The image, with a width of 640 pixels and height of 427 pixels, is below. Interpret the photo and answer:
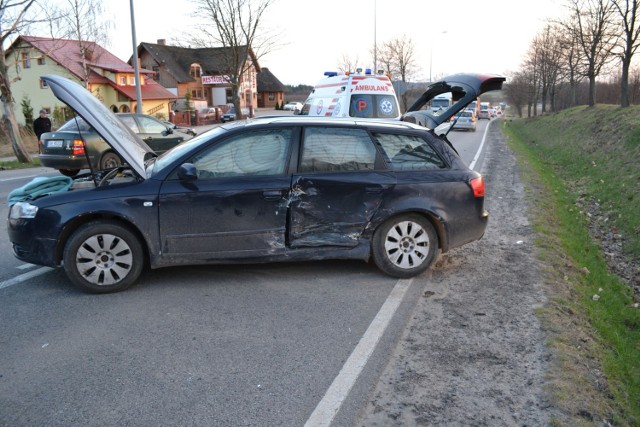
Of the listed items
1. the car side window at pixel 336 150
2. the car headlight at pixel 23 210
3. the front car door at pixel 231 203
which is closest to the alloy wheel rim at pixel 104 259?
the front car door at pixel 231 203

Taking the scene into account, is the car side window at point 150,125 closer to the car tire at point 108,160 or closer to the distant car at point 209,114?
the car tire at point 108,160

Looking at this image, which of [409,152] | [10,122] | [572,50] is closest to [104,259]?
[409,152]

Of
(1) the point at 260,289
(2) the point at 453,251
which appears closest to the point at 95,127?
(1) the point at 260,289

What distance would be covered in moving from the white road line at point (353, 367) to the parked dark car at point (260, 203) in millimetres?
800

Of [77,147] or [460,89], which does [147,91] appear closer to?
[77,147]

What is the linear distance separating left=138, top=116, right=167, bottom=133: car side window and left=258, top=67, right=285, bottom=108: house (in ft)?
218

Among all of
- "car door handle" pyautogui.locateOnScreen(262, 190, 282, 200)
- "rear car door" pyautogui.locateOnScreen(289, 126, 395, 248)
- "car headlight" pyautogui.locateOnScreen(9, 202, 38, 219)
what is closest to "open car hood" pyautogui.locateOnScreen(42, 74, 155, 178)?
"car headlight" pyautogui.locateOnScreen(9, 202, 38, 219)

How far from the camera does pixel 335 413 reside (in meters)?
3.26

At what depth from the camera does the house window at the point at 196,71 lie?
64.6 m

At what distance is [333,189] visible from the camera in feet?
17.9

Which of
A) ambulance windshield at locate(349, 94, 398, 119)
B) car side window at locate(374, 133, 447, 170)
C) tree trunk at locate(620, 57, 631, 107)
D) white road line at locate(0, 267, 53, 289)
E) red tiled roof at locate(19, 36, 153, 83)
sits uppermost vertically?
red tiled roof at locate(19, 36, 153, 83)

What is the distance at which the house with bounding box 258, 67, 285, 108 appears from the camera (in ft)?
265

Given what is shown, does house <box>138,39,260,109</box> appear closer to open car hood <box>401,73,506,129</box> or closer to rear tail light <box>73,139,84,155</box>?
rear tail light <box>73,139,84,155</box>

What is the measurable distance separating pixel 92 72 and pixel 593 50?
3819 cm
